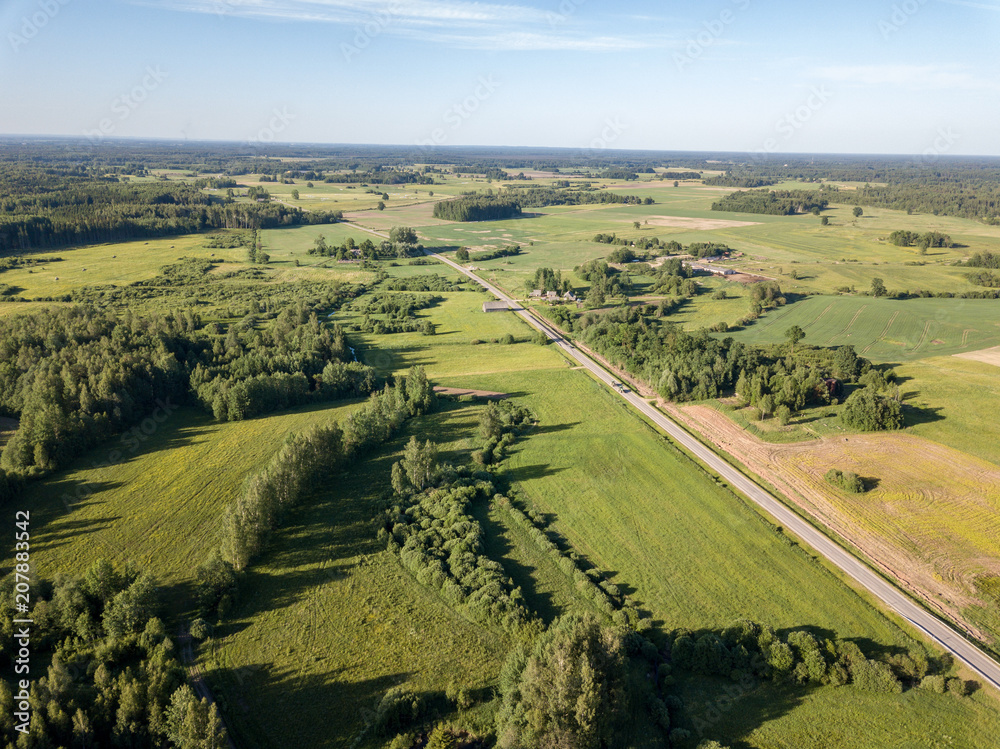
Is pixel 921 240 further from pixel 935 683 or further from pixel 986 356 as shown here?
pixel 935 683

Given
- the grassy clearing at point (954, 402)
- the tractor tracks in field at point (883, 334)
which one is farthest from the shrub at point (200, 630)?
the tractor tracks in field at point (883, 334)

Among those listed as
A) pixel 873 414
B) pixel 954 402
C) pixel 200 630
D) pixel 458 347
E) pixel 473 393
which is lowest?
pixel 200 630

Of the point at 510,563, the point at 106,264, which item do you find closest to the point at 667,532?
the point at 510,563

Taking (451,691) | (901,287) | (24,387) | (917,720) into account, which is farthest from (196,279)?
(901,287)

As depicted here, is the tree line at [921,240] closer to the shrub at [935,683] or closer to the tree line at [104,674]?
the shrub at [935,683]

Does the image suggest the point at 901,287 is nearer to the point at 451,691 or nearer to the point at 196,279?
the point at 451,691
